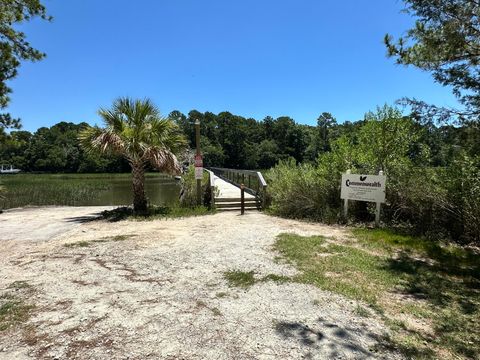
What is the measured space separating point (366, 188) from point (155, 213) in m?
6.68

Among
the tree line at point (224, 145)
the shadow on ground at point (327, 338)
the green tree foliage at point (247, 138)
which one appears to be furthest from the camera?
the green tree foliage at point (247, 138)

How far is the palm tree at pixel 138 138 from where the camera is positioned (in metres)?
11.3

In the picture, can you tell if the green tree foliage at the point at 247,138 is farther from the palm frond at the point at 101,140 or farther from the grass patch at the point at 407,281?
the grass patch at the point at 407,281

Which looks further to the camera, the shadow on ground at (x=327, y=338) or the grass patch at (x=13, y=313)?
the grass patch at (x=13, y=313)

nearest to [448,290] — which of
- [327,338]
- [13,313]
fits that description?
[327,338]

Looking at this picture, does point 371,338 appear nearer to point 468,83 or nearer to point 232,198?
point 468,83

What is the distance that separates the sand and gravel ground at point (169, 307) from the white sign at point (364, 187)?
1891 mm

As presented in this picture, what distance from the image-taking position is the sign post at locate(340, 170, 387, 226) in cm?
902

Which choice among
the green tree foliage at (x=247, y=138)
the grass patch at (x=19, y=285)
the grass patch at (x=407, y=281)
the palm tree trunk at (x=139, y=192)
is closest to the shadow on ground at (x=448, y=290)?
the grass patch at (x=407, y=281)

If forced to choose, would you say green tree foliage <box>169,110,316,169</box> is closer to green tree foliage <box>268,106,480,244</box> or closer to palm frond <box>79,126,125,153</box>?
palm frond <box>79,126,125,153</box>

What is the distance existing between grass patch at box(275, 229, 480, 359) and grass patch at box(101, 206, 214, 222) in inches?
179

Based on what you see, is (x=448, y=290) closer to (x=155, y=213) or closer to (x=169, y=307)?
(x=169, y=307)

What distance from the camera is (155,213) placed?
12.0 meters

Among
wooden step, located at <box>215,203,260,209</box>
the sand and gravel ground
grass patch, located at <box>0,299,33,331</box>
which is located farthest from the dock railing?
grass patch, located at <box>0,299,33,331</box>
